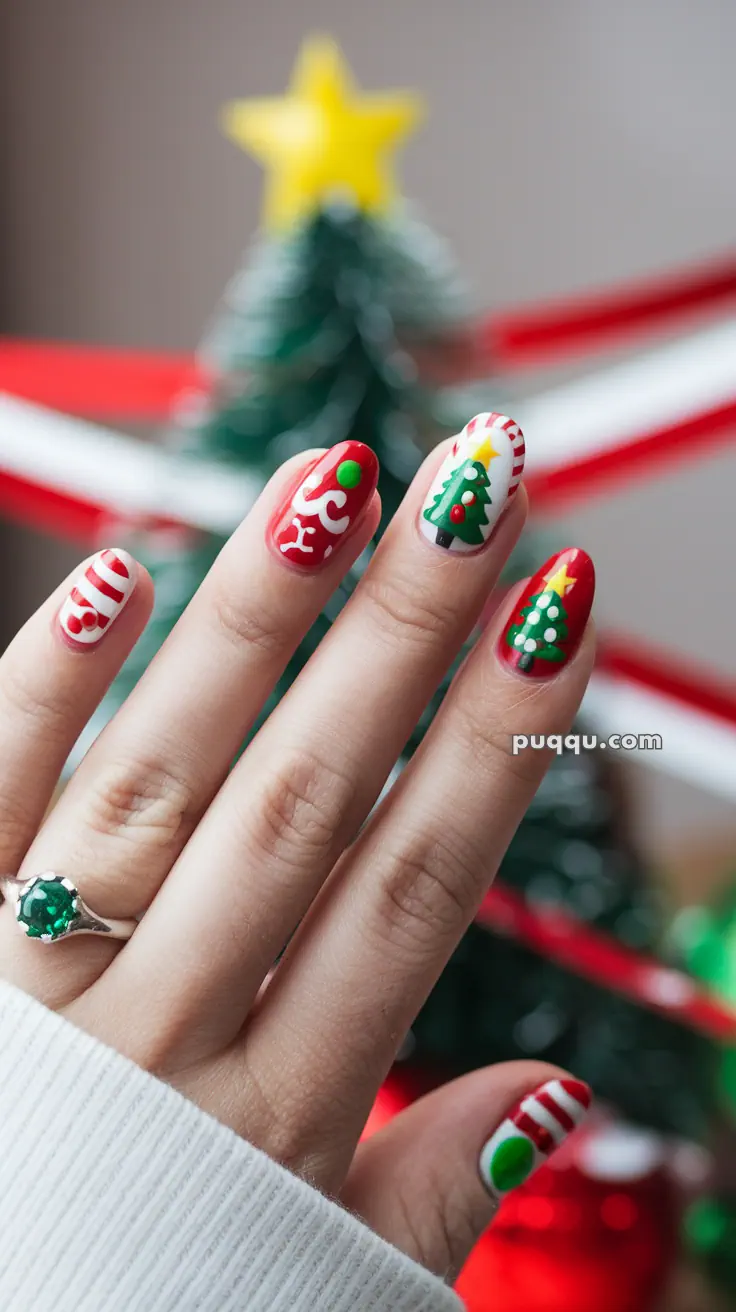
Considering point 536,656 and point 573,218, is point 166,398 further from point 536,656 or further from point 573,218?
point 573,218

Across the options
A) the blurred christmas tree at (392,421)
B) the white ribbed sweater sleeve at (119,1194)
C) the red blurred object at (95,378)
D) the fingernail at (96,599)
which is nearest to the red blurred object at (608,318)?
the blurred christmas tree at (392,421)

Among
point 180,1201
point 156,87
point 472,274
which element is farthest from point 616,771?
point 156,87

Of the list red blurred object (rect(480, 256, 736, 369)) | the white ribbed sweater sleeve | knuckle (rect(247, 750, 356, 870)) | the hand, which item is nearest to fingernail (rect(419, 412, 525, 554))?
the hand

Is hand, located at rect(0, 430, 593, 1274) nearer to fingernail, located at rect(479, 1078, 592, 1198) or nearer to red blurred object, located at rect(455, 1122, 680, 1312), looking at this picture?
fingernail, located at rect(479, 1078, 592, 1198)

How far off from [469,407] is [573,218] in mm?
826

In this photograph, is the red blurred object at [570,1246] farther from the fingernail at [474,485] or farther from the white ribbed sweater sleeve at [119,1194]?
the fingernail at [474,485]

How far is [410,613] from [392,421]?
1.33 ft

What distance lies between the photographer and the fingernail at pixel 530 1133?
523 mm

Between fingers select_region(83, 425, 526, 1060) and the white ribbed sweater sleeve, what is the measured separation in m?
0.03

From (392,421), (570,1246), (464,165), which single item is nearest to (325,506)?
(392,421)

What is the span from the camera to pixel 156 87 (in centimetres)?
170

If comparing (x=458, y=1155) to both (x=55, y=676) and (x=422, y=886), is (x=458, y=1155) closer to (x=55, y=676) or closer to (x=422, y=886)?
(x=422, y=886)

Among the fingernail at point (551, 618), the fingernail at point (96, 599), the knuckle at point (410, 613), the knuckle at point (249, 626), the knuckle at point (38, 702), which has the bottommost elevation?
the knuckle at point (38, 702)

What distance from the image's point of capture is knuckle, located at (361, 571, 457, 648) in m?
0.45
